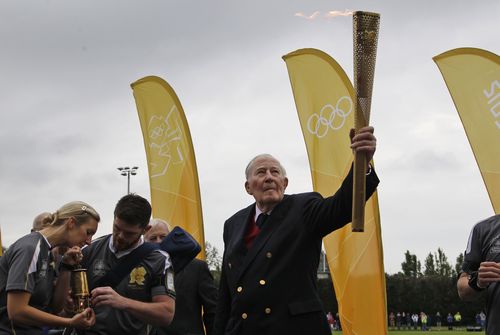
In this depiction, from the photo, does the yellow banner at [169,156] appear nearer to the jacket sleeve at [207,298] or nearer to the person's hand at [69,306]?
the jacket sleeve at [207,298]

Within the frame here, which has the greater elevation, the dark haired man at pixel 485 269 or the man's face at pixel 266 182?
the man's face at pixel 266 182

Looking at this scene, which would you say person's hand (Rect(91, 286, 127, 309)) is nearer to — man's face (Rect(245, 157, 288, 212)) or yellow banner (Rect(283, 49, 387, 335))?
man's face (Rect(245, 157, 288, 212))

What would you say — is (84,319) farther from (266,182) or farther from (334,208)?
(334,208)

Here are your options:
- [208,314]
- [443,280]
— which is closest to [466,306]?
[443,280]

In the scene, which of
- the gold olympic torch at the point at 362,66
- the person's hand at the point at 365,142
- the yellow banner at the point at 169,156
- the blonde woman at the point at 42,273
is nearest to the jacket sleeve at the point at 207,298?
the blonde woman at the point at 42,273

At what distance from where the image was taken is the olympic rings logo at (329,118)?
521 inches

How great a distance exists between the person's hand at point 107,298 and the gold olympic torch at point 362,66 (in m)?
1.63

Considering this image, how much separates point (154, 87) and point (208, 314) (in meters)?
9.10

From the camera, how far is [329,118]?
13.4 m

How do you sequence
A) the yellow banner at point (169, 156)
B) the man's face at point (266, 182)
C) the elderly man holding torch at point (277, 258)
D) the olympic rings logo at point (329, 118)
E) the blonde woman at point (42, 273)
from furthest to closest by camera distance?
the yellow banner at point (169, 156) < the olympic rings logo at point (329, 118) < the man's face at point (266, 182) < the elderly man holding torch at point (277, 258) < the blonde woman at point (42, 273)

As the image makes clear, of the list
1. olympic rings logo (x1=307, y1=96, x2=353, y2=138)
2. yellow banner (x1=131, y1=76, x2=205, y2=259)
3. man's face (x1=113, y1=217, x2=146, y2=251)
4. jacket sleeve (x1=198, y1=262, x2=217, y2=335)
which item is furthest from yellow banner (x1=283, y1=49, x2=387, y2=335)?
man's face (x1=113, y1=217, x2=146, y2=251)

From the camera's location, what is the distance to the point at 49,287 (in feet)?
15.9

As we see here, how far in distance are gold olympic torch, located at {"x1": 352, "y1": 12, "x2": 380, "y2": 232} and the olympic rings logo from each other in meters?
9.07

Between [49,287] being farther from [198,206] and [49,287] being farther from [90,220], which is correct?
[198,206]
